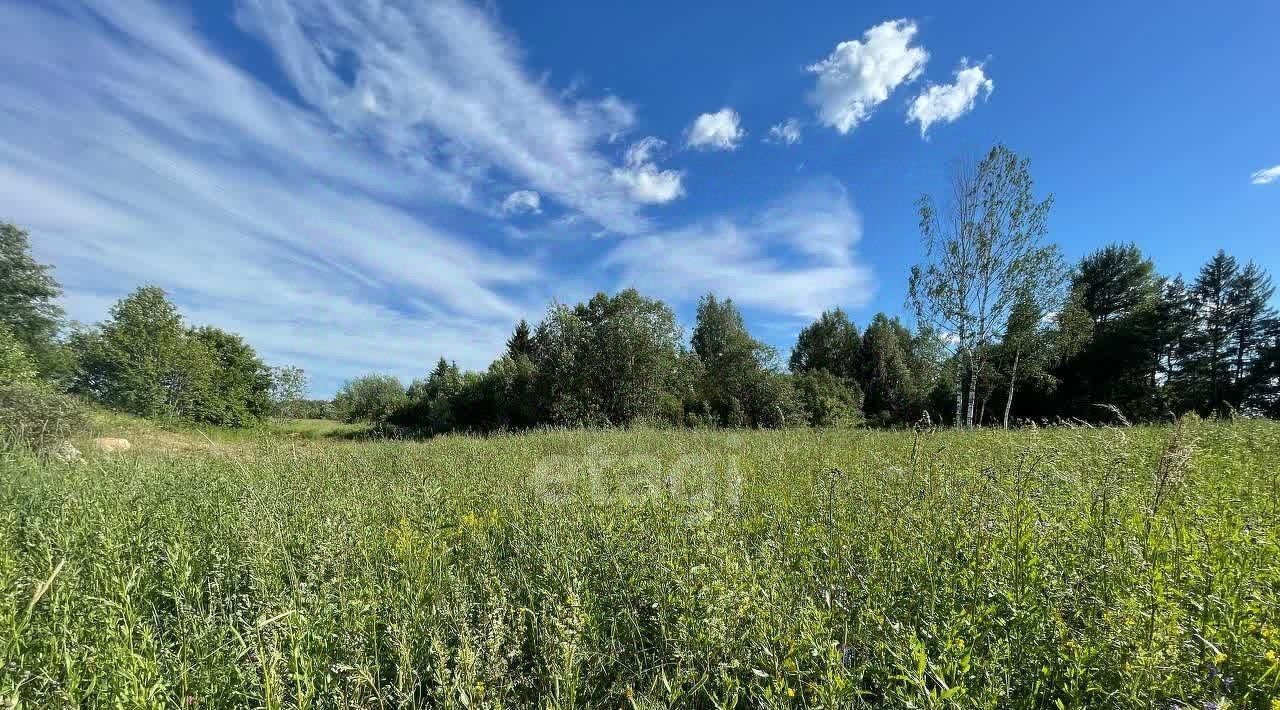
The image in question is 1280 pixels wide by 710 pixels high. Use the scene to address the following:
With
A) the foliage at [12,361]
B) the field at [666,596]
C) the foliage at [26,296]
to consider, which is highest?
the foliage at [26,296]

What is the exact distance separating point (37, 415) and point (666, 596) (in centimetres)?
1409

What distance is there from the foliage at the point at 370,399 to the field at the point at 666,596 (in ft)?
147

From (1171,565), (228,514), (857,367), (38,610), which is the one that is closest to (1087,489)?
(1171,565)

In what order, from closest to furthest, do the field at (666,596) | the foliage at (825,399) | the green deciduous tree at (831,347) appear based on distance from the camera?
the field at (666,596) < the foliage at (825,399) < the green deciduous tree at (831,347)

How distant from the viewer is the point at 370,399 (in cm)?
5375

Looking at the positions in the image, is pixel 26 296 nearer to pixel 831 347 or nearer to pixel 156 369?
pixel 156 369

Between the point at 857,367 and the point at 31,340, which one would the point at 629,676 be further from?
the point at 857,367

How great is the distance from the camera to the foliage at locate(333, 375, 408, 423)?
45416 millimetres

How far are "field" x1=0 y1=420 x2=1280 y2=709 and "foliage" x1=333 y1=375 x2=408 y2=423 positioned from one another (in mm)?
44761

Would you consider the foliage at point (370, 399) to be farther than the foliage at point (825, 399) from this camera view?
Yes

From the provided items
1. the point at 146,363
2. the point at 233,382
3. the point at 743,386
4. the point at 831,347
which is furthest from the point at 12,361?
the point at 831,347

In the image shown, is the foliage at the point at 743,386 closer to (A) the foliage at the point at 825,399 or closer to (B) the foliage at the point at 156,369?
(A) the foliage at the point at 825,399

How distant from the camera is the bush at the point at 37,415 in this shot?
757cm

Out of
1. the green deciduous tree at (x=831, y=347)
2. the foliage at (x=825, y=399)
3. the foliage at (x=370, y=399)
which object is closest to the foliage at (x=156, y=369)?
the foliage at (x=370, y=399)
